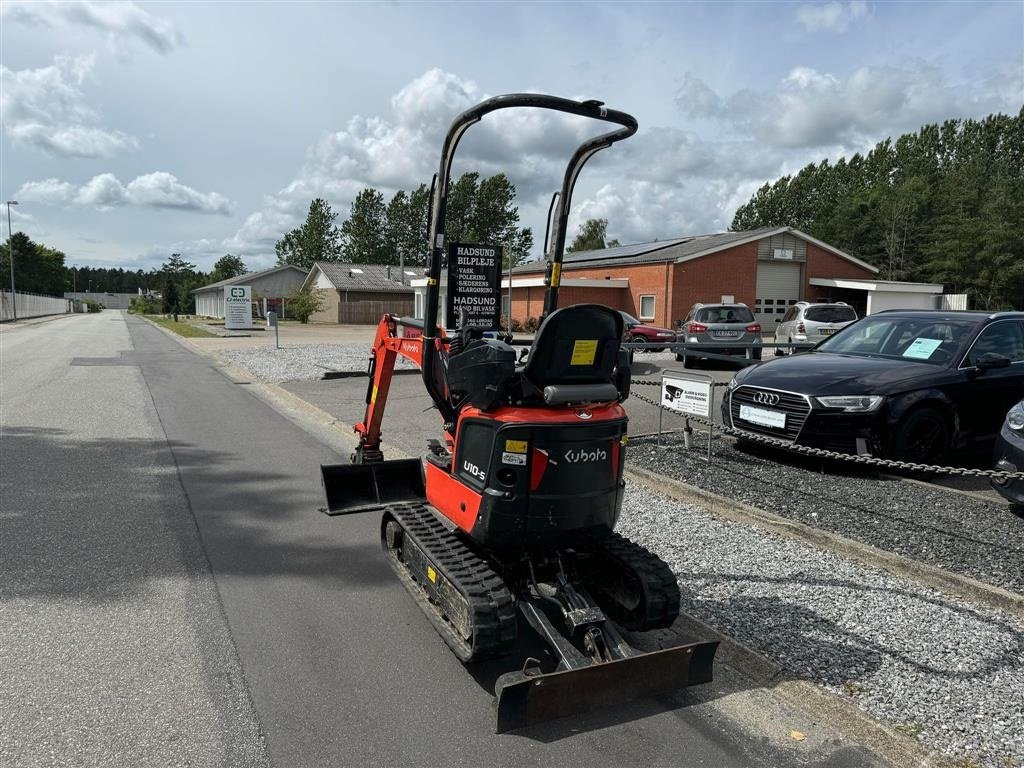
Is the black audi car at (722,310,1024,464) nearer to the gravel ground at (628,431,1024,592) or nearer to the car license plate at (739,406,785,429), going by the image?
the car license plate at (739,406,785,429)

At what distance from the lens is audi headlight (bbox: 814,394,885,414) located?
22.7 feet

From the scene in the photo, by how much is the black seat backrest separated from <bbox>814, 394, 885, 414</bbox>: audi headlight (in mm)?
4251

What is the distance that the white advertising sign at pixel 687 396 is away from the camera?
769 centimetres

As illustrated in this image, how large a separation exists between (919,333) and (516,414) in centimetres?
638

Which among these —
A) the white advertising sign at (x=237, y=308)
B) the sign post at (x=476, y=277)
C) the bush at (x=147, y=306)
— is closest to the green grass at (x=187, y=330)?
the white advertising sign at (x=237, y=308)

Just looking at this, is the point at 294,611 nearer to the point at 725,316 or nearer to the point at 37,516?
the point at 37,516

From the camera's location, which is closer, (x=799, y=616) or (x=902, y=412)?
(x=799, y=616)

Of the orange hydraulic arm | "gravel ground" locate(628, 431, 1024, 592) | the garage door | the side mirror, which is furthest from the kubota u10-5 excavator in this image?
the garage door

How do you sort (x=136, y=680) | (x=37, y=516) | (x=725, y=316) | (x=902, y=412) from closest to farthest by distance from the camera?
(x=136, y=680)
(x=37, y=516)
(x=902, y=412)
(x=725, y=316)

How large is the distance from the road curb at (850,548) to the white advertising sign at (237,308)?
3391 cm

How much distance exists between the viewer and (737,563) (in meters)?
4.95

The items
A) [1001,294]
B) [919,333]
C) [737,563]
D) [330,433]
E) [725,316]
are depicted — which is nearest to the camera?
[737,563]

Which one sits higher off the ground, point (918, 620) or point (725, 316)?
point (725, 316)

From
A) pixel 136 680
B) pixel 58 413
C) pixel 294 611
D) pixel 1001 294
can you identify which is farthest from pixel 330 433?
pixel 1001 294
